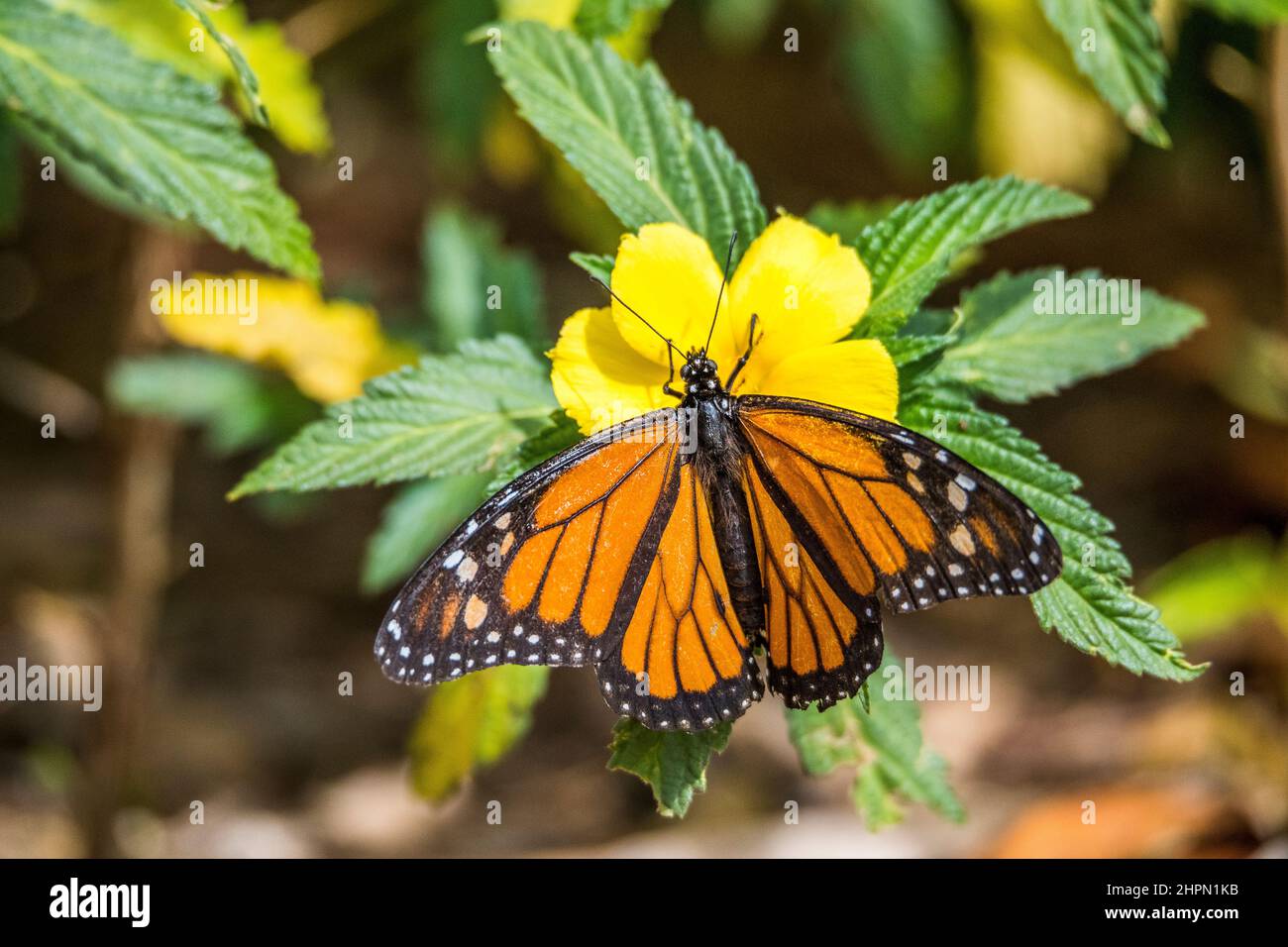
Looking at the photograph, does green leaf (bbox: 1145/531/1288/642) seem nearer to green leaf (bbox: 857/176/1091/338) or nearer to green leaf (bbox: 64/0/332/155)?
green leaf (bbox: 857/176/1091/338)

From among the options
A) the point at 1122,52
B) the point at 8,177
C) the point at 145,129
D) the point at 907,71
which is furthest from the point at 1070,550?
the point at 8,177

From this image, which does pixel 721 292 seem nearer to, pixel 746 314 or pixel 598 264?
pixel 746 314

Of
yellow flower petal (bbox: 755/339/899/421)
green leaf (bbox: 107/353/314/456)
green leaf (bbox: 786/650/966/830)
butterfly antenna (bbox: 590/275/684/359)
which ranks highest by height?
green leaf (bbox: 107/353/314/456)

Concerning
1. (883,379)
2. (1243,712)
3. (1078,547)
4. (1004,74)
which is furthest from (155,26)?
(1243,712)

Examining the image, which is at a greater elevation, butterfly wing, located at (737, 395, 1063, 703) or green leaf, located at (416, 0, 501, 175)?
green leaf, located at (416, 0, 501, 175)

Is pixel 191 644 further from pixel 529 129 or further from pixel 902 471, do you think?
pixel 902 471

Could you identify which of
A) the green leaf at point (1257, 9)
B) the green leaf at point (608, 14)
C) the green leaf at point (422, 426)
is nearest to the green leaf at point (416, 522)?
the green leaf at point (422, 426)

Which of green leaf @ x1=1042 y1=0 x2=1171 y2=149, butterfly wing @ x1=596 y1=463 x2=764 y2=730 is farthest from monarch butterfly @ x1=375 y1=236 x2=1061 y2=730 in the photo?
green leaf @ x1=1042 y1=0 x2=1171 y2=149
